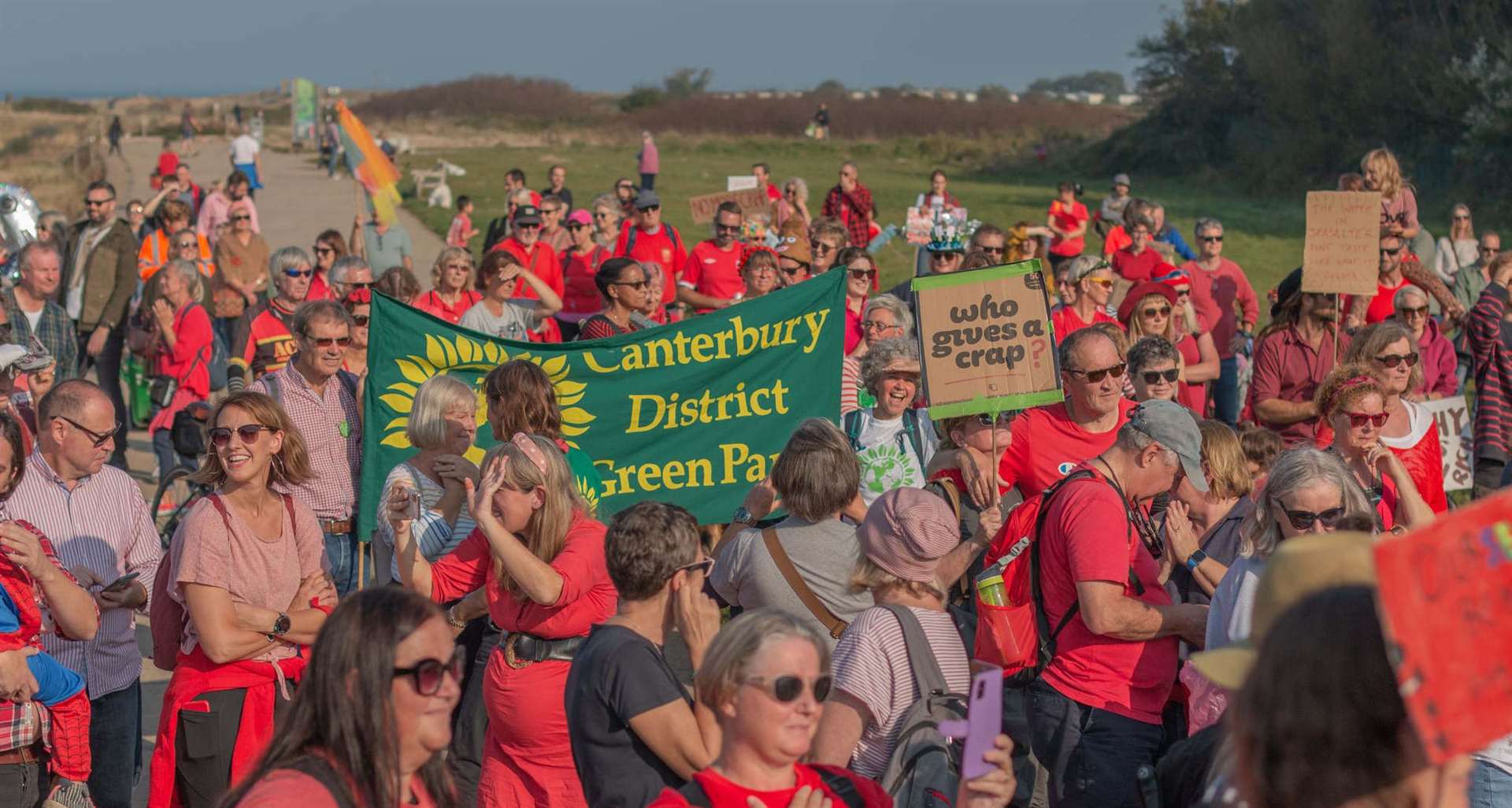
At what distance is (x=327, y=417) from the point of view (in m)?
7.21

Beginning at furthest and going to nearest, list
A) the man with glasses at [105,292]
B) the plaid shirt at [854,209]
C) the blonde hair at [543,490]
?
the plaid shirt at [854,209] → the man with glasses at [105,292] → the blonde hair at [543,490]

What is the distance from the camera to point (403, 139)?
51.9 metres

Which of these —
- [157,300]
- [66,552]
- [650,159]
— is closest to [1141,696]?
[66,552]

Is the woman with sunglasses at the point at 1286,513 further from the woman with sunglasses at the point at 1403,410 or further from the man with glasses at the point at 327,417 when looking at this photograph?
the man with glasses at the point at 327,417

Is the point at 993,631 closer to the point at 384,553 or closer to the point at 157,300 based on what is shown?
the point at 384,553

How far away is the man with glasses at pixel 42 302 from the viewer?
9594 mm

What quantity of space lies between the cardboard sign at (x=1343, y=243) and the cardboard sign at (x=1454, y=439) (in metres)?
0.77

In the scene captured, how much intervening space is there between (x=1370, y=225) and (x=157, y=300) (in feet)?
26.2

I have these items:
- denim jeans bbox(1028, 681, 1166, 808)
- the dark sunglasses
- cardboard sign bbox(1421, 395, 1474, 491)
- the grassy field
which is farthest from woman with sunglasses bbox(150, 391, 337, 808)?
the grassy field

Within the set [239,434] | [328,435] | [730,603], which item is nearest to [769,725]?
[730,603]

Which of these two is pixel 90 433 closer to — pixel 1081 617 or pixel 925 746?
pixel 925 746

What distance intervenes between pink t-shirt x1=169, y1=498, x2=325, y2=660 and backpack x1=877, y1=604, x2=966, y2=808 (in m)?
2.07

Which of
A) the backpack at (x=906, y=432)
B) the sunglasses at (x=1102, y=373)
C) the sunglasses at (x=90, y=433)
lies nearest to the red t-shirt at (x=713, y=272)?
the backpack at (x=906, y=432)

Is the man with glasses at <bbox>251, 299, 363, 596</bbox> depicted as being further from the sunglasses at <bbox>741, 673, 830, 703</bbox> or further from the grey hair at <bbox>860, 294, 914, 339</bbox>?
the sunglasses at <bbox>741, 673, 830, 703</bbox>
